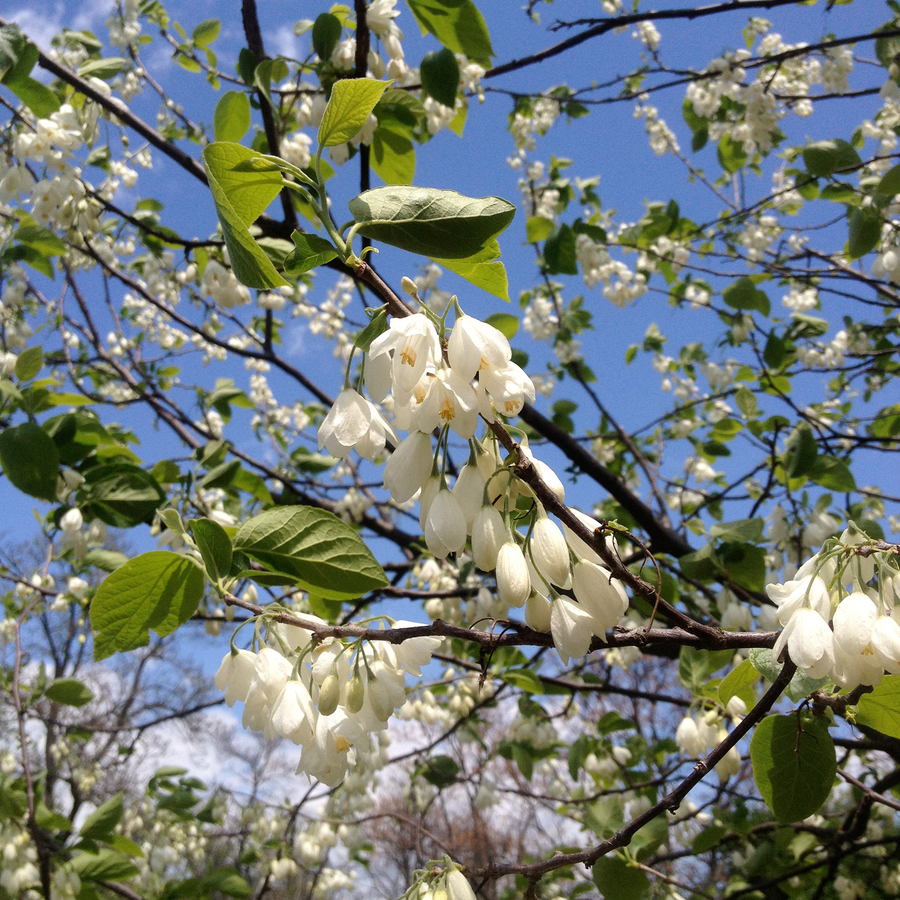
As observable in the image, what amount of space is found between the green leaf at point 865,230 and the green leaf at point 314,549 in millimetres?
2466

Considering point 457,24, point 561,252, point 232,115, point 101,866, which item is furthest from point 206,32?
point 101,866

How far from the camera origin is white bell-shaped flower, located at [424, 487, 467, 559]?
1141 millimetres

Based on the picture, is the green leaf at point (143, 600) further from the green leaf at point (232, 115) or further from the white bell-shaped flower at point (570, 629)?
the green leaf at point (232, 115)

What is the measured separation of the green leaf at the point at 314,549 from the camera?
1.50m

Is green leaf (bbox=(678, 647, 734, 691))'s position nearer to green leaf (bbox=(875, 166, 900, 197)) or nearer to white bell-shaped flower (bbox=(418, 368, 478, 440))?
green leaf (bbox=(875, 166, 900, 197))

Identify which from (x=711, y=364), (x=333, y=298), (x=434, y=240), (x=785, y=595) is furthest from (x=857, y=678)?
(x=333, y=298)

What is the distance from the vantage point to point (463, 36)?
2.63 m

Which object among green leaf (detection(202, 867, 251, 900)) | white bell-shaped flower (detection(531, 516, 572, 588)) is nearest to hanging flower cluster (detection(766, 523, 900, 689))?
white bell-shaped flower (detection(531, 516, 572, 588))

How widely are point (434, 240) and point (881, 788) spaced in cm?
348

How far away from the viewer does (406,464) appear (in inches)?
46.0

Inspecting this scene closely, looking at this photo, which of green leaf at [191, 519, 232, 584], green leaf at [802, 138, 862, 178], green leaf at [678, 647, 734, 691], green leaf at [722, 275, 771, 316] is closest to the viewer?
green leaf at [191, 519, 232, 584]

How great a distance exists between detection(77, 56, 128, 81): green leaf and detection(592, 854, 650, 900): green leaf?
150 inches

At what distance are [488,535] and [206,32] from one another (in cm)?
409

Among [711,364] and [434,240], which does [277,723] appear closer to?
[434,240]
